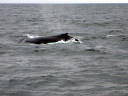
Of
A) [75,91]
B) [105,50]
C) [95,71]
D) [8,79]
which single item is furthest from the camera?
[105,50]

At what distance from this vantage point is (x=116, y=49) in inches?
848

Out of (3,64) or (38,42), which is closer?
(3,64)

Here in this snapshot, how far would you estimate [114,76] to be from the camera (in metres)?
13.8

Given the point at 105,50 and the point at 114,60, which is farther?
the point at 105,50

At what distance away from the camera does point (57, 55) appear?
19.2 metres

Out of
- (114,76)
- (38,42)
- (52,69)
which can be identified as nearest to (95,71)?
A: (114,76)

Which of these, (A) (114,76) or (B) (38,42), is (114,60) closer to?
(A) (114,76)

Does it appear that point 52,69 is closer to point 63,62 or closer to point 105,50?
point 63,62

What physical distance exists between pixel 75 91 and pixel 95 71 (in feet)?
10.5

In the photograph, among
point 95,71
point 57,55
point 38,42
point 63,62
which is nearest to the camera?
point 95,71

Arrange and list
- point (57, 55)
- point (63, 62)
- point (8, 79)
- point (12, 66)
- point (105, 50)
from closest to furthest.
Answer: point (8, 79), point (12, 66), point (63, 62), point (57, 55), point (105, 50)

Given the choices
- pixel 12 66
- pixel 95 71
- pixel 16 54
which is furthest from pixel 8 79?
pixel 16 54

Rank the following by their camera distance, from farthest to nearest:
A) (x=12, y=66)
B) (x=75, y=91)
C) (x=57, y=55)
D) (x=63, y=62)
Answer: (x=57, y=55), (x=63, y=62), (x=12, y=66), (x=75, y=91)

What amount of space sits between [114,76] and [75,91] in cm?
281
